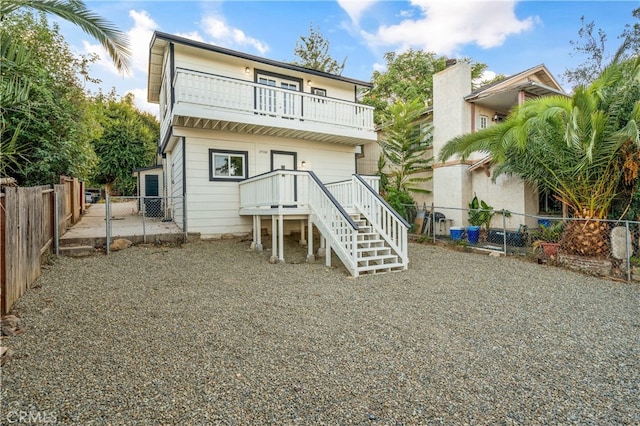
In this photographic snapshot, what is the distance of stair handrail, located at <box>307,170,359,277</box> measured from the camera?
666 centimetres

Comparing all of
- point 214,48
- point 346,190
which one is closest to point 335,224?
point 346,190

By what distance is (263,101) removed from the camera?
10.2 metres

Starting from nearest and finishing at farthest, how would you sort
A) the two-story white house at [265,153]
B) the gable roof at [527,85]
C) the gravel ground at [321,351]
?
the gravel ground at [321,351], the two-story white house at [265,153], the gable roof at [527,85]

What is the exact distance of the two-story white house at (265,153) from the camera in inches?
305

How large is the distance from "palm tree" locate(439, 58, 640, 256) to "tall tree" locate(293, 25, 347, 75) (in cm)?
2014

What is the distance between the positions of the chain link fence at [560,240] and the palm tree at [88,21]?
819 centimetres

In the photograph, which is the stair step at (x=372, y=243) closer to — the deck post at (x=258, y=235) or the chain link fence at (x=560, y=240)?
the chain link fence at (x=560, y=240)

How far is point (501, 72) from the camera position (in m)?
27.7

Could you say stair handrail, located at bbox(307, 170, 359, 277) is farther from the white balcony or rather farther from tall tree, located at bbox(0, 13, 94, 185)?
tall tree, located at bbox(0, 13, 94, 185)

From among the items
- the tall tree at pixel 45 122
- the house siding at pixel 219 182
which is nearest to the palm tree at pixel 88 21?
the tall tree at pixel 45 122

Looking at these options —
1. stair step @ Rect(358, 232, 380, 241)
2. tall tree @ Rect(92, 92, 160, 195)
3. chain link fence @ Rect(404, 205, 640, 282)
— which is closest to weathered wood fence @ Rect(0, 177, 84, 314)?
stair step @ Rect(358, 232, 380, 241)

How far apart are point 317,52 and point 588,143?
22805mm

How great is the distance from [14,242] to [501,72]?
108 ft

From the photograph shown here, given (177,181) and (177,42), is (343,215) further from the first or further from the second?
(177,42)
